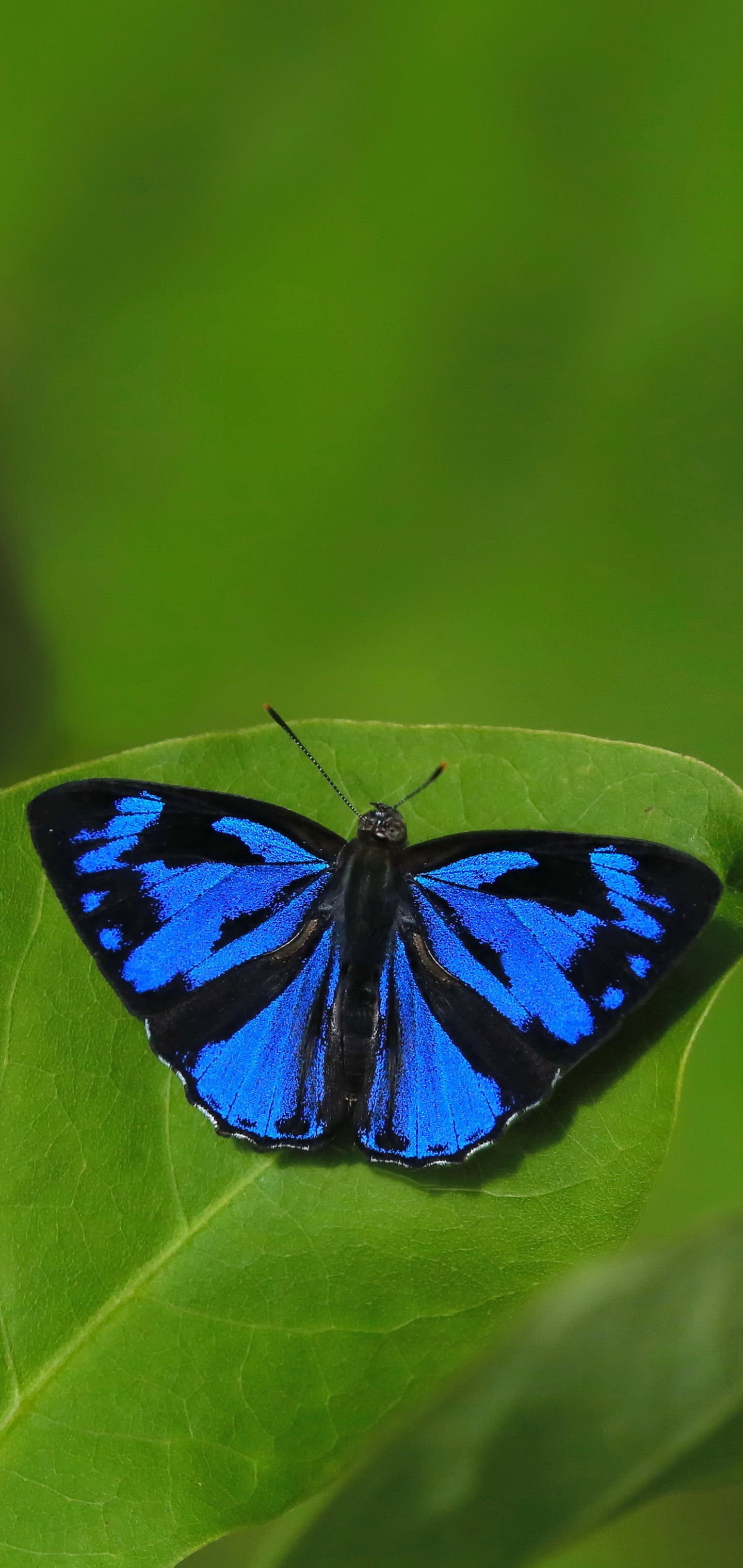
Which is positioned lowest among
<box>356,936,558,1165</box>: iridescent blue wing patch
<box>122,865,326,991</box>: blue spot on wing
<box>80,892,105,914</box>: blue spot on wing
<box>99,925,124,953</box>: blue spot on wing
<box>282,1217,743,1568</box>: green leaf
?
<box>356,936,558,1165</box>: iridescent blue wing patch

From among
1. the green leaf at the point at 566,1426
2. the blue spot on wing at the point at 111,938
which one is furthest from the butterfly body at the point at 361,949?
the green leaf at the point at 566,1426

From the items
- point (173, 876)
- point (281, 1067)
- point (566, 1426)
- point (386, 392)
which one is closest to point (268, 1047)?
point (281, 1067)

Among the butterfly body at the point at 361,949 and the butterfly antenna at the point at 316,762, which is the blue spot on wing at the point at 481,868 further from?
the butterfly antenna at the point at 316,762

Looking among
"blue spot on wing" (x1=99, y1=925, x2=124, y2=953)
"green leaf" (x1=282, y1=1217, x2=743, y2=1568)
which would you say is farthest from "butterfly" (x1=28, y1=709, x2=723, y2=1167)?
"green leaf" (x1=282, y1=1217, x2=743, y2=1568)

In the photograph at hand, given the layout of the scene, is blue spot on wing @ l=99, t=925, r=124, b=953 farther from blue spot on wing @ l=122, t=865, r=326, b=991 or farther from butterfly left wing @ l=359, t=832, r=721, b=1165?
butterfly left wing @ l=359, t=832, r=721, b=1165

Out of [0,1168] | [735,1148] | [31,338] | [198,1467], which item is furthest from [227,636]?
[198,1467]
